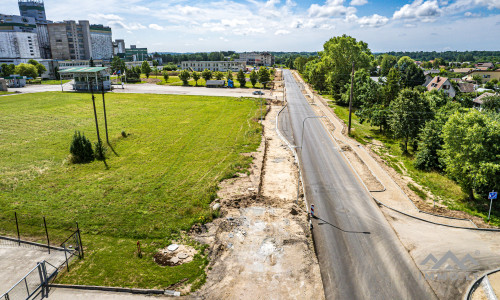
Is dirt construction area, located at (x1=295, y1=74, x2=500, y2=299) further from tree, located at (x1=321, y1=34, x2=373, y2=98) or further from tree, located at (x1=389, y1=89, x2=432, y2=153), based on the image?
tree, located at (x1=321, y1=34, x2=373, y2=98)

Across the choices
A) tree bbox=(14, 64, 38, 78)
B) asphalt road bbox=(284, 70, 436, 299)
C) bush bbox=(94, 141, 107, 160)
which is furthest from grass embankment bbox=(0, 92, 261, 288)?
tree bbox=(14, 64, 38, 78)

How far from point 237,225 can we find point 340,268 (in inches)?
347

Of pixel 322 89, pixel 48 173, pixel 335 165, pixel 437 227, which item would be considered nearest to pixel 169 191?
pixel 48 173

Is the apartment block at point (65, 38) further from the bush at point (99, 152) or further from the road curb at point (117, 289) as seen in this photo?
the road curb at point (117, 289)

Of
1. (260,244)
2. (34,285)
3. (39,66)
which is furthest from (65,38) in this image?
(260,244)

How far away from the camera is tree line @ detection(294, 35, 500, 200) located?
2727 centimetres

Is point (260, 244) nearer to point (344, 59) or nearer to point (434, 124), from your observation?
point (434, 124)

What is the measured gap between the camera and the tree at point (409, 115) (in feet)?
140

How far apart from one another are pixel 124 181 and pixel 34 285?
16.0 meters

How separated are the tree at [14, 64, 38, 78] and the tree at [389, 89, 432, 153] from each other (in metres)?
155

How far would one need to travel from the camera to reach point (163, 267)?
774 inches

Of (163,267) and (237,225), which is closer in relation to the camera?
(163,267)

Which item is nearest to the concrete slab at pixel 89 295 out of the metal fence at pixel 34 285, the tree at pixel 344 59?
the metal fence at pixel 34 285

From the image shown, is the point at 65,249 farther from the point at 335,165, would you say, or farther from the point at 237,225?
the point at 335,165
